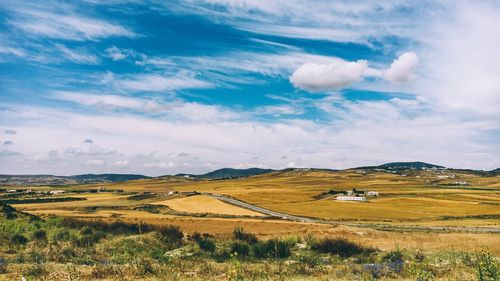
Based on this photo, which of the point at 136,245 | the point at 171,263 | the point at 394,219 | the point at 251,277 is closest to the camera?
the point at 251,277

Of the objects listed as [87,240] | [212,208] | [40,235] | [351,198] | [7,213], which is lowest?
[212,208]

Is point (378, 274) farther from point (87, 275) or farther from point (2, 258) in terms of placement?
point (2, 258)

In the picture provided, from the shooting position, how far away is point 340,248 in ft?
107

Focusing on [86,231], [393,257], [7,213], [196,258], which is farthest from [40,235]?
[393,257]

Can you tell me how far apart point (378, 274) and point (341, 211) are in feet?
284

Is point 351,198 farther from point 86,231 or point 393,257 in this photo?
point 393,257

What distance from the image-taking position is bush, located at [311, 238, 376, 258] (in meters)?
31.8

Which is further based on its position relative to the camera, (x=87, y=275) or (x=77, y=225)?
(x=77, y=225)

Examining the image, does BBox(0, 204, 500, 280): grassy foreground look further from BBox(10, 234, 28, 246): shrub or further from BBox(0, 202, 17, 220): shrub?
BBox(0, 202, 17, 220): shrub

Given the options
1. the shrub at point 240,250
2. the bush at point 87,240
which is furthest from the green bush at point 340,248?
the bush at point 87,240

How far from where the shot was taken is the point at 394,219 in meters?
88.5

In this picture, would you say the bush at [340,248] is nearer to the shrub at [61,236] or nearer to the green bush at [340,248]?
the green bush at [340,248]

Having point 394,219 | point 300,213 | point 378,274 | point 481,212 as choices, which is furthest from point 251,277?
point 481,212

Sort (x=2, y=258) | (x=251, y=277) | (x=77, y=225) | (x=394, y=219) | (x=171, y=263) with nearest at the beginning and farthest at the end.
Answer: (x=251, y=277), (x=171, y=263), (x=2, y=258), (x=77, y=225), (x=394, y=219)
